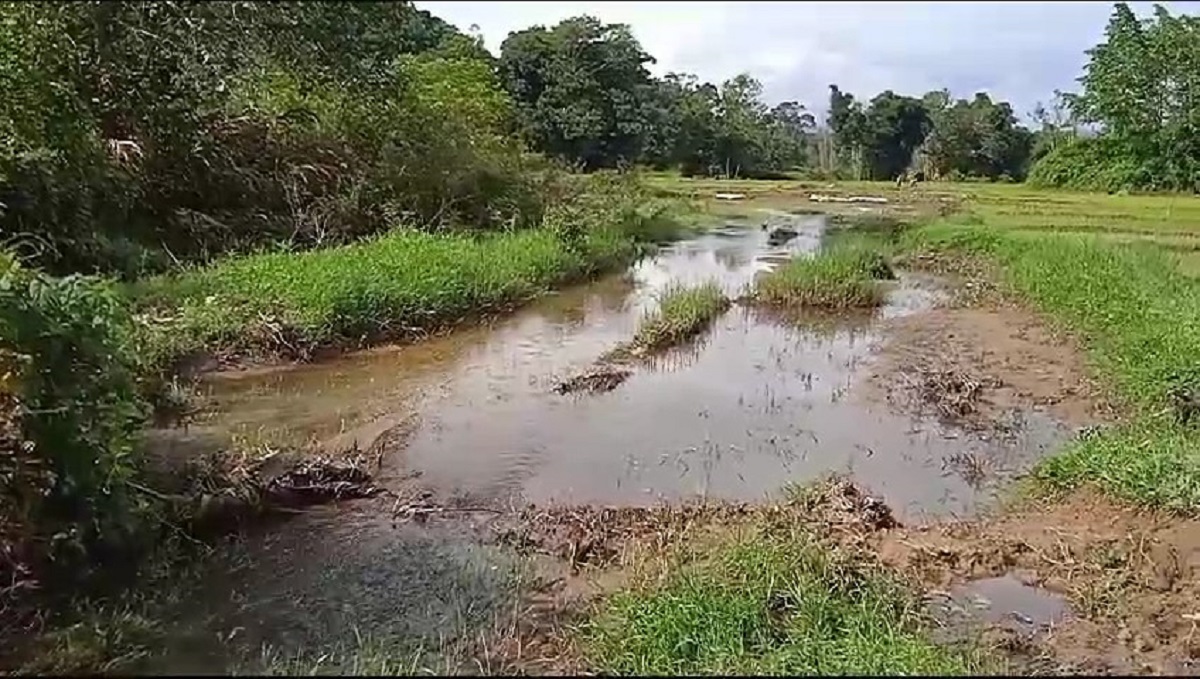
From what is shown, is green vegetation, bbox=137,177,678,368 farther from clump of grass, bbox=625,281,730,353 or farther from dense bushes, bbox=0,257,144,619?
dense bushes, bbox=0,257,144,619

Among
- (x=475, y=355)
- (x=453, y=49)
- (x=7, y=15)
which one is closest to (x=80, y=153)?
(x=475, y=355)

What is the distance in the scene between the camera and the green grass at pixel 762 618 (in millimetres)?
3976

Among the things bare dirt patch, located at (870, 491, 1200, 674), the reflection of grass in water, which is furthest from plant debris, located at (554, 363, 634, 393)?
bare dirt patch, located at (870, 491, 1200, 674)

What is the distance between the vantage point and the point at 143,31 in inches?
192

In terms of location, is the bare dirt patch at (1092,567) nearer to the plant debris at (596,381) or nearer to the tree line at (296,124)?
the tree line at (296,124)

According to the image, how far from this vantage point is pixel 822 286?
50.7 ft

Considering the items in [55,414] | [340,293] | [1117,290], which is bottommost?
[1117,290]

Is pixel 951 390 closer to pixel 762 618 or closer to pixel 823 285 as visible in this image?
pixel 823 285

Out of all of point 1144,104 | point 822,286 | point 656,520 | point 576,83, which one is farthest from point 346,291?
point 576,83

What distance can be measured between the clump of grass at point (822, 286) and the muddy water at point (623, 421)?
5.16ft

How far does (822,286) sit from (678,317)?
2.94 meters

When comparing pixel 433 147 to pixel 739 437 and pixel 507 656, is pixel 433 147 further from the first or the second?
pixel 507 656

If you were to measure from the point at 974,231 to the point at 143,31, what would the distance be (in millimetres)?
18315

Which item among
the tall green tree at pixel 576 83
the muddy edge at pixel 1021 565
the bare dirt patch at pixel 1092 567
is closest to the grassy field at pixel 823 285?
the muddy edge at pixel 1021 565
